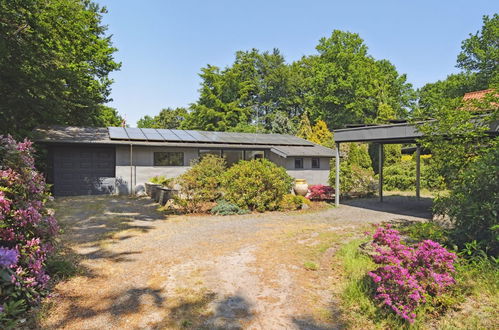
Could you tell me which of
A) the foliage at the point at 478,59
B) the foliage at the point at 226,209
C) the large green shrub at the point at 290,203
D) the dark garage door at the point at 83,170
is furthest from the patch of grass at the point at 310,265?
the foliage at the point at 478,59

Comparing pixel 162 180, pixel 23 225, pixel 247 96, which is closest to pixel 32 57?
pixel 162 180

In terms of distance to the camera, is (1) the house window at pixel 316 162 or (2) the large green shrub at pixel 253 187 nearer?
(2) the large green shrub at pixel 253 187

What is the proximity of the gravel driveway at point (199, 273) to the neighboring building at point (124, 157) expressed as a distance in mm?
6552

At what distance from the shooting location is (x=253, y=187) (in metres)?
11.5

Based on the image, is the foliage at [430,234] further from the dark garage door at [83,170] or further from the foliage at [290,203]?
the dark garage door at [83,170]

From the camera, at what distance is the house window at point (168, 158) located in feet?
56.2

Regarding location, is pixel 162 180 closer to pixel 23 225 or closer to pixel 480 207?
pixel 23 225

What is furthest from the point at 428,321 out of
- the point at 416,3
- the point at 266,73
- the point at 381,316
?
the point at 266,73

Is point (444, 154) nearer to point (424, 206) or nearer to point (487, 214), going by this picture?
point (487, 214)

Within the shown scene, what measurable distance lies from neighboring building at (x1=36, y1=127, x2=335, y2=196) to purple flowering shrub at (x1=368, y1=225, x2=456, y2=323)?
43.0 feet

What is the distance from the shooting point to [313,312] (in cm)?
383

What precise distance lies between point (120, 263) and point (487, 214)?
6729 millimetres

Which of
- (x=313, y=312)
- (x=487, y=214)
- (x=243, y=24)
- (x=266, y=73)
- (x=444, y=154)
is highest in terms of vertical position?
(x=266, y=73)

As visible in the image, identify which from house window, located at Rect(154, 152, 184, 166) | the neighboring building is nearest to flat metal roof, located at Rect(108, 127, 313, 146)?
the neighboring building
